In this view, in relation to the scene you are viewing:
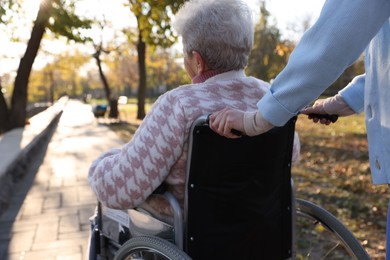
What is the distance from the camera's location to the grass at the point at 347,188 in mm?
3557

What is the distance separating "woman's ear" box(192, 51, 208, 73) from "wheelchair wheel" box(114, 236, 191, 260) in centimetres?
68

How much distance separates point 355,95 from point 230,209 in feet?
2.31

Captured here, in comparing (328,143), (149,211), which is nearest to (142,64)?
(328,143)

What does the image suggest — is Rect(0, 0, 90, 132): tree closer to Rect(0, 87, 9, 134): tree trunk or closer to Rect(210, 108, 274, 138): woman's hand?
Rect(0, 87, 9, 134): tree trunk

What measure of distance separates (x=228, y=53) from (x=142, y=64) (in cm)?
1622

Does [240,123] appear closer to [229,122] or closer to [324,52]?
[229,122]

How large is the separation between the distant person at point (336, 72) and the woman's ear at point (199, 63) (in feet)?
1.17

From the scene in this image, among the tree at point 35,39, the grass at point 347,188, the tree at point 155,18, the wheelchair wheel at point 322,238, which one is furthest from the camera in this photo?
the tree at point 35,39

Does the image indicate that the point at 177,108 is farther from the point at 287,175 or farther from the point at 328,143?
the point at 328,143

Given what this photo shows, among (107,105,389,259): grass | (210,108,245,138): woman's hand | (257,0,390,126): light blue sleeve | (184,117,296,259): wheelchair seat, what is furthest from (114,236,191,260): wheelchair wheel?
(107,105,389,259): grass

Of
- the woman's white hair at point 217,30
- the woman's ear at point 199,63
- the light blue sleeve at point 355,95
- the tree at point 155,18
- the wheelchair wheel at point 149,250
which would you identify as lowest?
the wheelchair wheel at point 149,250

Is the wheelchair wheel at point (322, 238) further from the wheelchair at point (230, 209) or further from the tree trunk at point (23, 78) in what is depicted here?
the tree trunk at point (23, 78)

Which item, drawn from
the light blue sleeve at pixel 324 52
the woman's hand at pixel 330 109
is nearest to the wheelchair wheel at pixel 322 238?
the woman's hand at pixel 330 109

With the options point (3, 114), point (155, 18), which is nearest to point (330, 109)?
point (155, 18)
